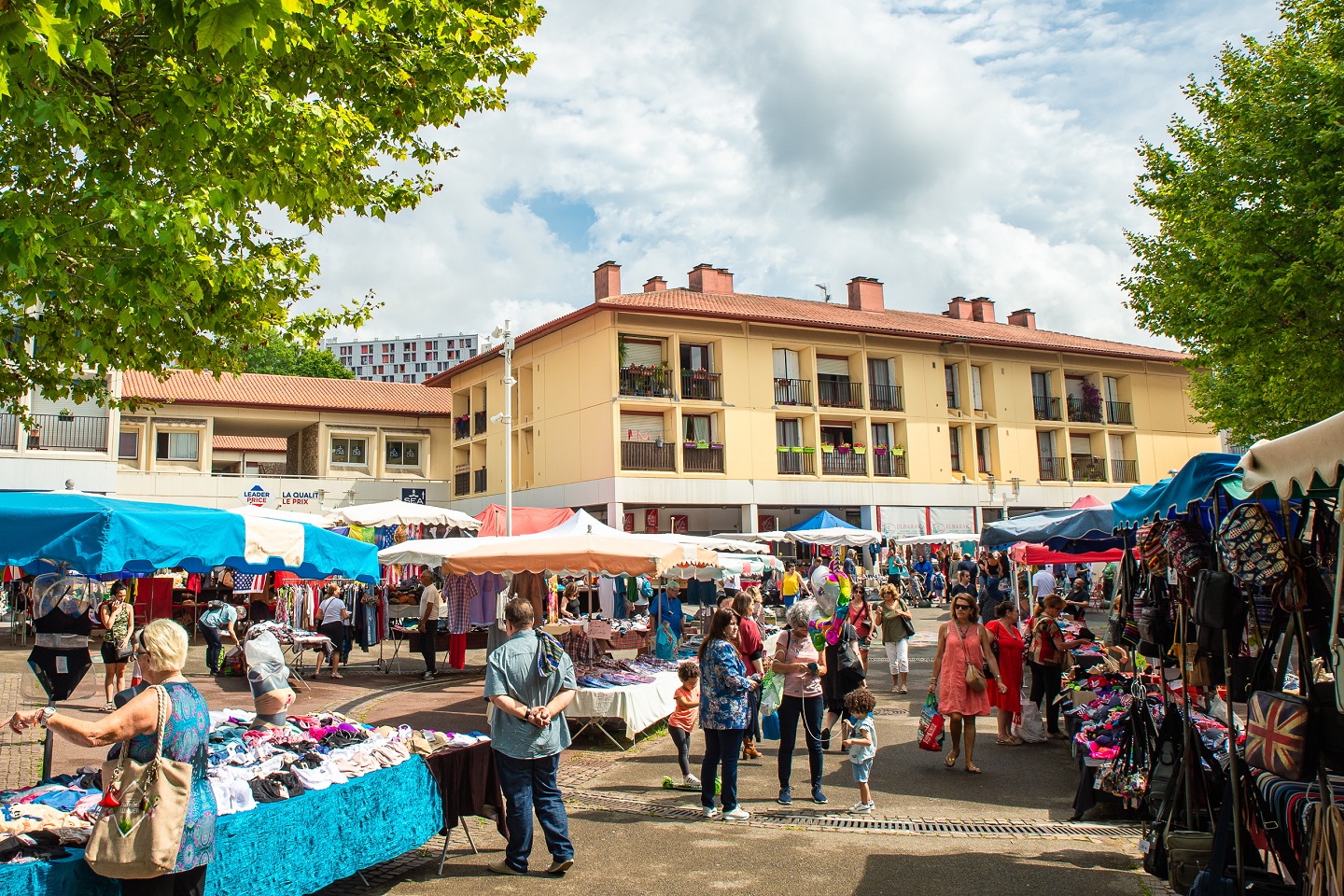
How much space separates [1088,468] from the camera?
127 feet

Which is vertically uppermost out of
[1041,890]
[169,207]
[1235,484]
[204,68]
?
[204,68]

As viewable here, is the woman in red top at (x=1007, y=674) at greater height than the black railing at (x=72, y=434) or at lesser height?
lesser

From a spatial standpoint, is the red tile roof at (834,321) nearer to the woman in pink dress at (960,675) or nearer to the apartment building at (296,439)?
the apartment building at (296,439)

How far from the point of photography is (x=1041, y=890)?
5.59 metres

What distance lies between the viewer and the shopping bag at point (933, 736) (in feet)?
28.2

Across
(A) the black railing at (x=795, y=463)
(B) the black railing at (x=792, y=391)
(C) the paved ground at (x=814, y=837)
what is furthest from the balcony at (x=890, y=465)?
(C) the paved ground at (x=814, y=837)

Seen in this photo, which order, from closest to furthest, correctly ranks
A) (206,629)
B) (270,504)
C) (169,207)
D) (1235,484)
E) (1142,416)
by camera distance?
(1235,484) → (169,207) → (206,629) → (270,504) → (1142,416)

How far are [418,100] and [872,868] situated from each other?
7504mm

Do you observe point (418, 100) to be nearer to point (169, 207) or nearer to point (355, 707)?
point (169, 207)

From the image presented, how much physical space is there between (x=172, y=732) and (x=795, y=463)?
2963 centimetres

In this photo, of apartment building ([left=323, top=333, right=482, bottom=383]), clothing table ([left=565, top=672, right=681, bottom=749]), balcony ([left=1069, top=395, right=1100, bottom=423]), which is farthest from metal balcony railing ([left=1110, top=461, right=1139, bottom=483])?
apartment building ([left=323, top=333, right=482, bottom=383])

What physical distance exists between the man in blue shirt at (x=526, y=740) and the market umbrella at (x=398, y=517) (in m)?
14.0

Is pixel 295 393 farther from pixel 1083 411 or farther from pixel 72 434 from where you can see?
pixel 1083 411

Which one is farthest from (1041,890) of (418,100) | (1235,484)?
(418,100)
